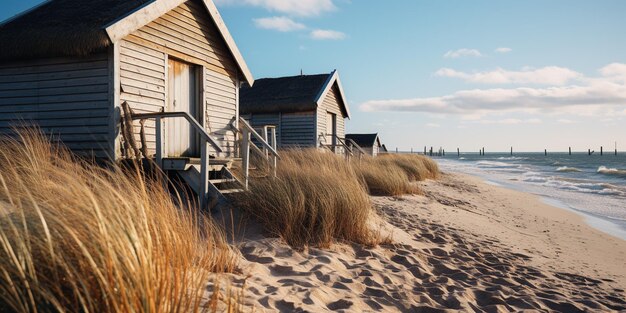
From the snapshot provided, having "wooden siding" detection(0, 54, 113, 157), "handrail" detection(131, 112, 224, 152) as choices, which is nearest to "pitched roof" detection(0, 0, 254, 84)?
"wooden siding" detection(0, 54, 113, 157)

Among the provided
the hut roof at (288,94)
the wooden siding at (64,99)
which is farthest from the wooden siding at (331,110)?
the wooden siding at (64,99)

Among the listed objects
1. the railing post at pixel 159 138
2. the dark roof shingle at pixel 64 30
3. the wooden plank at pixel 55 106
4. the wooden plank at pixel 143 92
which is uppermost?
the dark roof shingle at pixel 64 30

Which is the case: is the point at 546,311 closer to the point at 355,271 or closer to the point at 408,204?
the point at 355,271

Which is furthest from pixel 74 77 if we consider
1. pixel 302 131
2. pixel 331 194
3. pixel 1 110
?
pixel 302 131

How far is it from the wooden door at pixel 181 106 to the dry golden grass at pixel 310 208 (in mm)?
3468

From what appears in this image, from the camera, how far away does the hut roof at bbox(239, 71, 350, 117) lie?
1734cm

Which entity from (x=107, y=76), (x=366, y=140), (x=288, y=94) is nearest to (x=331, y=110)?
(x=288, y=94)

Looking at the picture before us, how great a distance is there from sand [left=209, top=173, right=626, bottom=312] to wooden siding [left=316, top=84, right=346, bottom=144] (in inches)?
414

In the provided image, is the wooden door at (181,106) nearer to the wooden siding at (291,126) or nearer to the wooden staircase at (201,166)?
the wooden staircase at (201,166)

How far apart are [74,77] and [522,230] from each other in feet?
30.4

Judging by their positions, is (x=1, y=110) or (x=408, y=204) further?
(x=408, y=204)

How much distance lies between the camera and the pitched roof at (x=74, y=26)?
679 centimetres

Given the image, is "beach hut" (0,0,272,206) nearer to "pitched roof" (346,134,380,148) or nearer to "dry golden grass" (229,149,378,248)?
"dry golden grass" (229,149,378,248)

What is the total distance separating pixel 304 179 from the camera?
606cm
